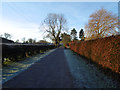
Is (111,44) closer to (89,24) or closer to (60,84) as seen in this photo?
(60,84)

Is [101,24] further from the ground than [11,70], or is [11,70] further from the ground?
[101,24]

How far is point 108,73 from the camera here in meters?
3.45

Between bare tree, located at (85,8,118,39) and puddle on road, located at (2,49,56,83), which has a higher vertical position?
bare tree, located at (85,8,118,39)

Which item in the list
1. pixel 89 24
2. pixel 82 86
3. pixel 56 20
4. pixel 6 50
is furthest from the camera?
pixel 56 20

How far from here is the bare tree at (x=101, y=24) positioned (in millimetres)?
11031

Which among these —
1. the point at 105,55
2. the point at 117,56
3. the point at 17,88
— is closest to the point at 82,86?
the point at 117,56

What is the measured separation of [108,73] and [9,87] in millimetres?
4371

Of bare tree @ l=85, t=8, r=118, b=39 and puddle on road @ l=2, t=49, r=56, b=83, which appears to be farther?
bare tree @ l=85, t=8, r=118, b=39

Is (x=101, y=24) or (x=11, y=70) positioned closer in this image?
(x=11, y=70)

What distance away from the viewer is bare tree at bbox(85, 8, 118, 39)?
36.2 ft

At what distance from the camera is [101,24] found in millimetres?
11859

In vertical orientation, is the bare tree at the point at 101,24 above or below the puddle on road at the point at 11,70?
above

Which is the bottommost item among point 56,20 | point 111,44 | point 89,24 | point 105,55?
point 105,55

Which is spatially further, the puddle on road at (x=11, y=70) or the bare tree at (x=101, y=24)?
the bare tree at (x=101, y=24)
